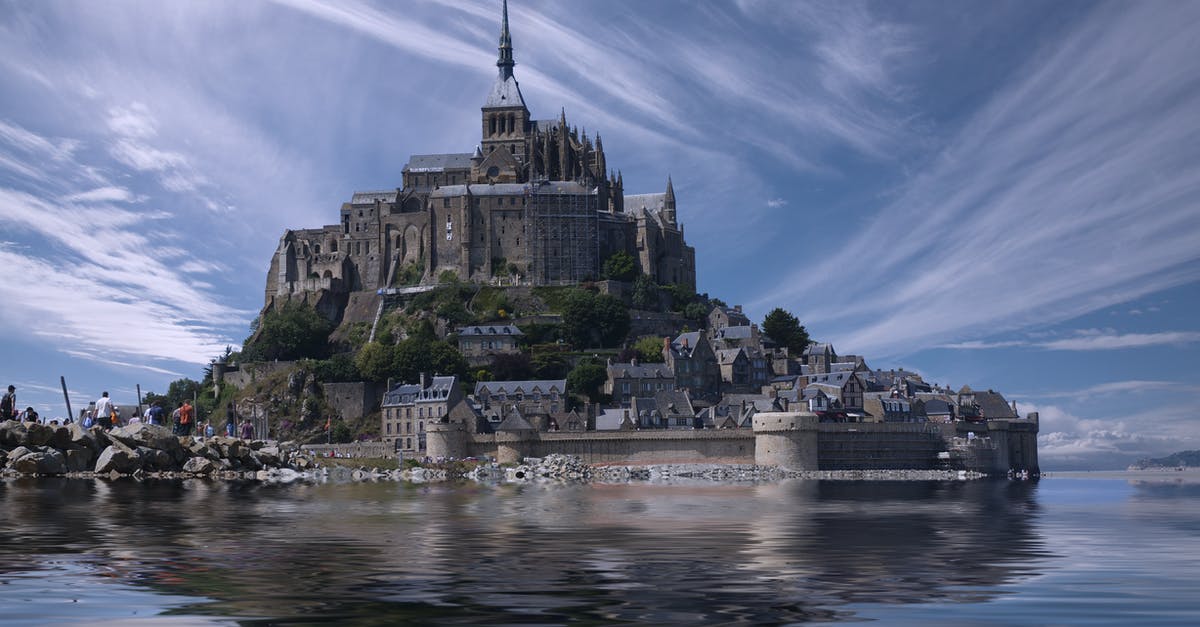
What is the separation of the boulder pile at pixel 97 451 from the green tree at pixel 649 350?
63462 millimetres

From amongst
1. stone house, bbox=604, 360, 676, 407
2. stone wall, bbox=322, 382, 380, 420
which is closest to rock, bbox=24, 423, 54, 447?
stone wall, bbox=322, 382, 380, 420

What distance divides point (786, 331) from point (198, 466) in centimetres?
8494

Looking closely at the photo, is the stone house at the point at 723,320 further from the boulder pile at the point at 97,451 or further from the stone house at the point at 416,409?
the boulder pile at the point at 97,451

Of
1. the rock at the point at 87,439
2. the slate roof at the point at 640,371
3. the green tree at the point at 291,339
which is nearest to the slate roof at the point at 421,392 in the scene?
the slate roof at the point at 640,371

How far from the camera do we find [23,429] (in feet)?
138

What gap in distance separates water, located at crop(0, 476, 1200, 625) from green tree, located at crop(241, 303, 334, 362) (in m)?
86.3

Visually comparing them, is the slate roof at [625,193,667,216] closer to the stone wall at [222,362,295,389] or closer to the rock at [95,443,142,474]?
the stone wall at [222,362,295,389]

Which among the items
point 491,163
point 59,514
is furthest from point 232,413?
point 59,514

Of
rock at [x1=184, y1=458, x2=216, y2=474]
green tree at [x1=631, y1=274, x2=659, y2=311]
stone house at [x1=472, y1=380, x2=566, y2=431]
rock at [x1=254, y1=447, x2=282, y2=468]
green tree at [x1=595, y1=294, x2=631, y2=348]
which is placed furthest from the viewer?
green tree at [x1=631, y1=274, x2=659, y2=311]

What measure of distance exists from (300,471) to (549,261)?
2592 inches

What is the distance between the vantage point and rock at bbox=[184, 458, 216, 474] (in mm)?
45750

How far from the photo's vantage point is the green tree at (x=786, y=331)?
12238 centimetres

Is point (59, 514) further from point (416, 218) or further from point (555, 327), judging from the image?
point (416, 218)

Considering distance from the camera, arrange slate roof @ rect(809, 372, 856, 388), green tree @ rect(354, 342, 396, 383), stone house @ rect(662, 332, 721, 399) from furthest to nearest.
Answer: stone house @ rect(662, 332, 721, 399), green tree @ rect(354, 342, 396, 383), slate roof @ rect(809, 372, 856, 388)
